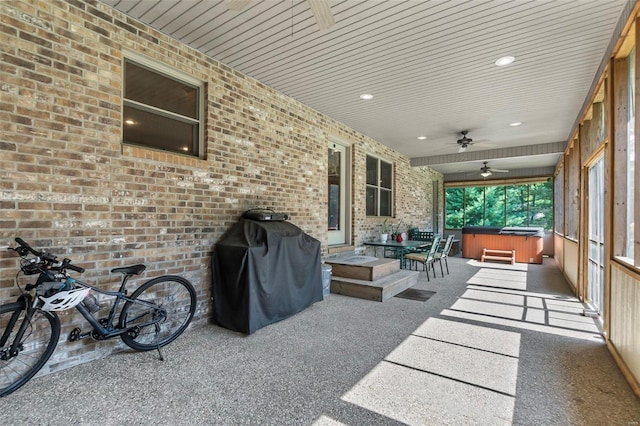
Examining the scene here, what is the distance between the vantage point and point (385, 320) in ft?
12.2

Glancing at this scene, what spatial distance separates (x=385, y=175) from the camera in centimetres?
802

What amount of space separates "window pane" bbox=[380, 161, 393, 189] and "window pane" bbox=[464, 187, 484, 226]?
6.11 metres

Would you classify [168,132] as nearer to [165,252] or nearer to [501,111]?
[165,252]

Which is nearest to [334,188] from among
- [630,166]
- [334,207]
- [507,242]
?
[334,207]

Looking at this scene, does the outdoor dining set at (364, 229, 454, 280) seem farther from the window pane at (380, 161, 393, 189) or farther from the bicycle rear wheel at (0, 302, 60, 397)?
the bicycle rear wheel at (0, 302, 60, 397)

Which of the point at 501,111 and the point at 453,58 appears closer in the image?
the point at 453,58

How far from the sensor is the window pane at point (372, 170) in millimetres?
7309

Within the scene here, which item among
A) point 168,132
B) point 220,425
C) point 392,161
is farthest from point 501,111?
point 220,425

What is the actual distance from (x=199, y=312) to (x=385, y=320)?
6.96 feet

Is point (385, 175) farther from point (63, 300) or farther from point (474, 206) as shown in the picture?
point (63, 300)

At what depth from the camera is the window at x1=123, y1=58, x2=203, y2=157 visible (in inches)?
120

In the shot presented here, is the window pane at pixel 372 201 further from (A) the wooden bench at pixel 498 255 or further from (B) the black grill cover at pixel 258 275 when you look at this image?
(A) the wooden bench at pixel 498 255

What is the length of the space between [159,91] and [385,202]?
231 inches

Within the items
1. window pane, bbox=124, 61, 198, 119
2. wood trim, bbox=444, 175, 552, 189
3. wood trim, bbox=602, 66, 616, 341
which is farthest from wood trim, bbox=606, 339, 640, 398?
wood trim, bbox=444, 175, 552, 189
